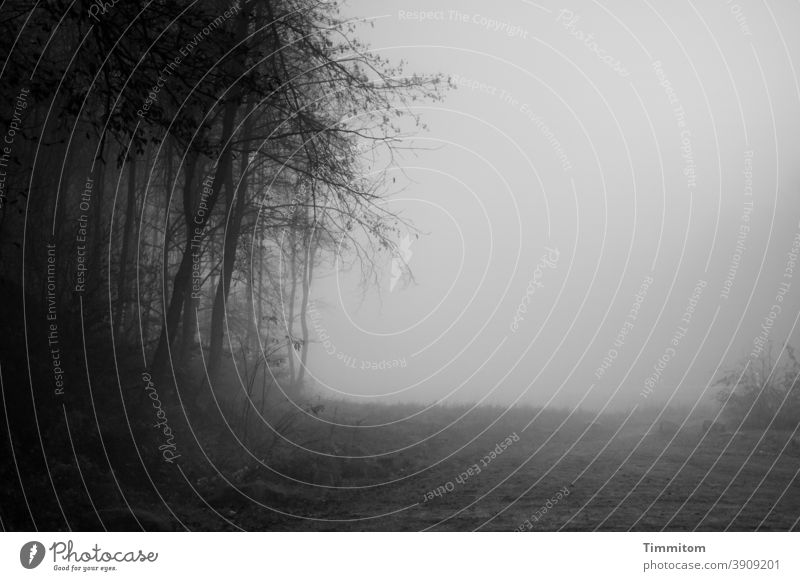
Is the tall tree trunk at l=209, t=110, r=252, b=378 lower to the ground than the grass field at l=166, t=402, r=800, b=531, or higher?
higher

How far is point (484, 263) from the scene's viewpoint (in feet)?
42.1

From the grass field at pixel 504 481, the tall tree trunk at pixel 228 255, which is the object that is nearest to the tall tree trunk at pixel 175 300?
the tall tree trunk at pixel 228 255

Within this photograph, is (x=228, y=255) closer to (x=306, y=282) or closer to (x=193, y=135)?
(x=193, y=135)

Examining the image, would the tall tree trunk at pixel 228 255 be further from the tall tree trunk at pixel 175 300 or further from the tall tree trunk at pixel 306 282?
the tall tree trunk at pixel 306 282

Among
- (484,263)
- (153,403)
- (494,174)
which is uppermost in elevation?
(494,174)

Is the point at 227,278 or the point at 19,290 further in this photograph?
the point at 227,278

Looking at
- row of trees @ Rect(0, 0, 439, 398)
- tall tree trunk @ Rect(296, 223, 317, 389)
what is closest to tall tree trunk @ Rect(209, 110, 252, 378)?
row of trees @ Rect(0, 0, 439, 398)

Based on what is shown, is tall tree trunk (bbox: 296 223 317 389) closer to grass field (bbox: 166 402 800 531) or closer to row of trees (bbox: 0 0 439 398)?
row of trees (bbox: 0 0 439 398)

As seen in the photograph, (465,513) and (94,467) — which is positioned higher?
(94,467)

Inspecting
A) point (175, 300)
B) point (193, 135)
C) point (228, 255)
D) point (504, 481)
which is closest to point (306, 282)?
point (228, 255)

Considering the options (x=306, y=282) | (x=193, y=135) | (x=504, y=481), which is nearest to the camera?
(x=504, y=481)
